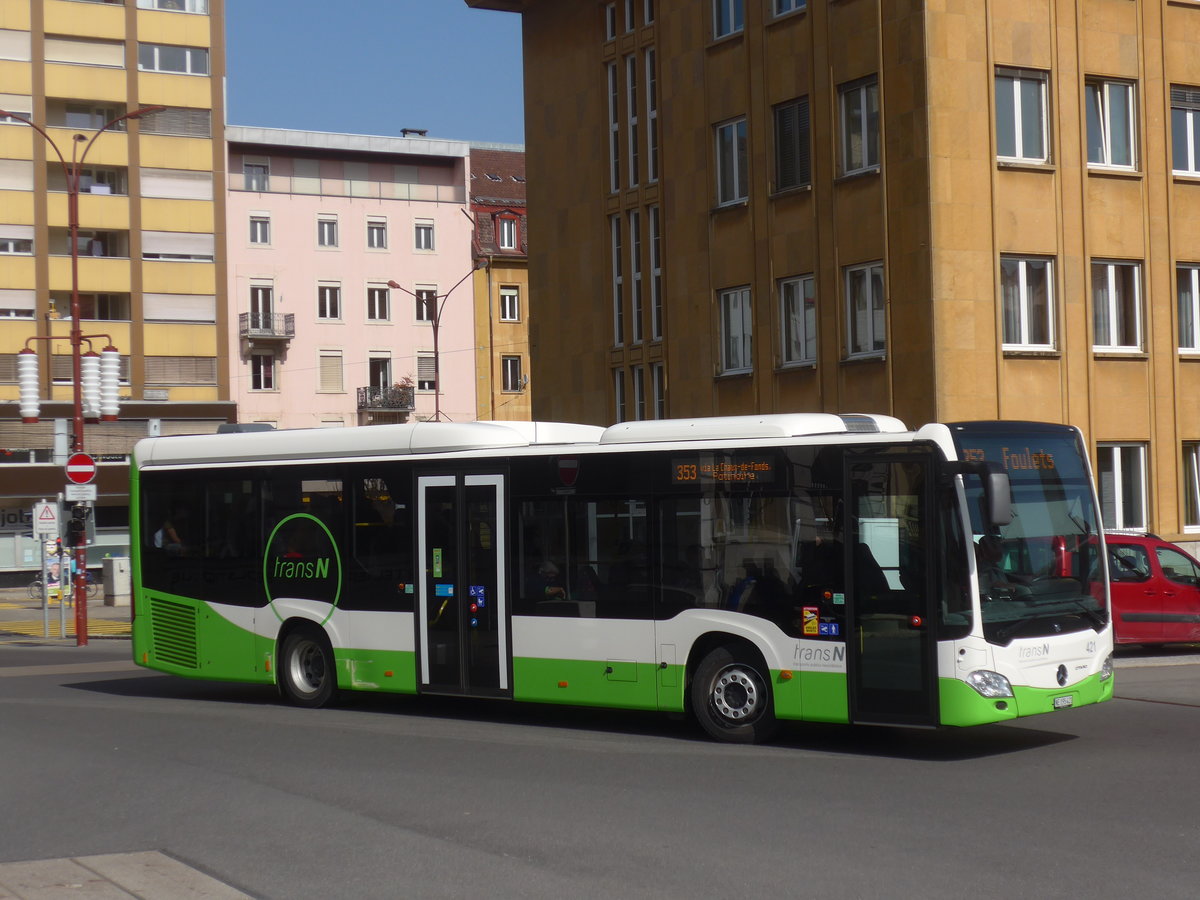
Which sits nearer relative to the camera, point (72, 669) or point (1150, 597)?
point (1150, 597)

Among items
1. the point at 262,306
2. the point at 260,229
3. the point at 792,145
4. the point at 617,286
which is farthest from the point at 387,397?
the point at 792,145

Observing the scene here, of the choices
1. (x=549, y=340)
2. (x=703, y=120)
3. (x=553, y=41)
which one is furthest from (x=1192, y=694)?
(x=553, y=41)

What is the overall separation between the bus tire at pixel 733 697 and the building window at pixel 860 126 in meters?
15.6

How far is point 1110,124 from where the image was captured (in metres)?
27.2

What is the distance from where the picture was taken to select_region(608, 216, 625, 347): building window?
1356 inches

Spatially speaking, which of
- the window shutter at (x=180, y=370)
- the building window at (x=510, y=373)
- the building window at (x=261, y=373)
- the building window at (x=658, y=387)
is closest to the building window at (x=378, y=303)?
the building window at (x=261, y=373)

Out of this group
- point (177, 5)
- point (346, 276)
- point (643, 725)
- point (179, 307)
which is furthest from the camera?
point (346, 276)

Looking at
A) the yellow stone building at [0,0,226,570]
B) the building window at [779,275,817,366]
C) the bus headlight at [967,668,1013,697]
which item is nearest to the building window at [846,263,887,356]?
the building window at [779,275,817,366]

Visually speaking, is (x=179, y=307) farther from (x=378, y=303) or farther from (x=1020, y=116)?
(x=1020, y=116)

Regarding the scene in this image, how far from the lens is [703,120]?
30484 millimetres

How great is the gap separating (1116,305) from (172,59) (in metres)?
40.9

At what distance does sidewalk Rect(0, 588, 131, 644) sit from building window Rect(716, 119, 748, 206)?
1462 cm

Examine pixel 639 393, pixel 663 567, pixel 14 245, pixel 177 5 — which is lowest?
pixel 663 567

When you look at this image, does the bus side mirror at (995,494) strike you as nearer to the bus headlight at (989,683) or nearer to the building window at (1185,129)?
the bus headlight at (989,683)
